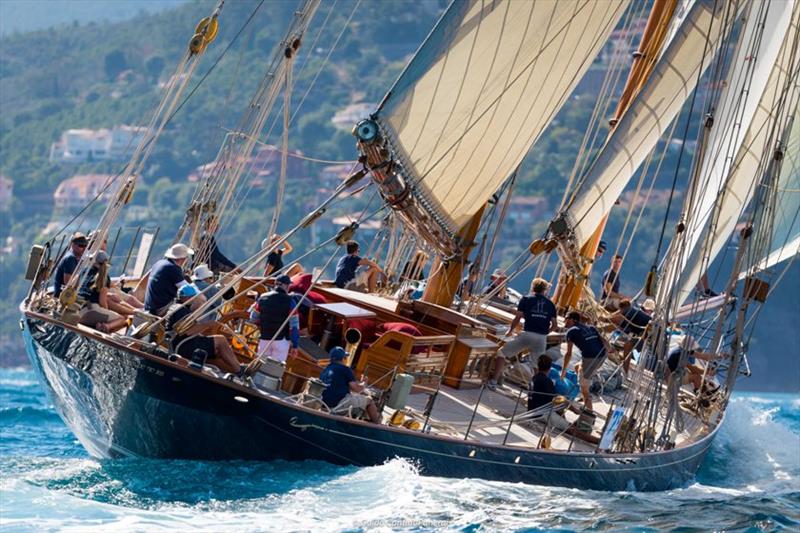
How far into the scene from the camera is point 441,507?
12.7 meters

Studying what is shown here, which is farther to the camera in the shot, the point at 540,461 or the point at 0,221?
the point at 0,221

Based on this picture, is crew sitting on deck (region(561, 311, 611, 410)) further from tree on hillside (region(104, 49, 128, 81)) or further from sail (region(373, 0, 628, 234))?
tree on hillside (region(104, 49, 128, 81))

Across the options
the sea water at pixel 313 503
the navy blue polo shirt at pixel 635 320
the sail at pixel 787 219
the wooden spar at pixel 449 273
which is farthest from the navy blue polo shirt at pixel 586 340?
the sail at pixel 787 219

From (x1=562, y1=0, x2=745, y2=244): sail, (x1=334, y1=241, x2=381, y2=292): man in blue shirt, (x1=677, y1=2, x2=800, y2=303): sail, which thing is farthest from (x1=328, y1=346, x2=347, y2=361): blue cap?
(x1=677, y1=2, x2=800, y2=303): sail

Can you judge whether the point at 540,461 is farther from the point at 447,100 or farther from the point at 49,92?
the point at 49,92

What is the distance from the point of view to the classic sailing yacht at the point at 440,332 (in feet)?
44.2

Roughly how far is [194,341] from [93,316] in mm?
1512

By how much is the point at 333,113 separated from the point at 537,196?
69.8 feet

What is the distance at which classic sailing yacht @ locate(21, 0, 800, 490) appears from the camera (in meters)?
13.5

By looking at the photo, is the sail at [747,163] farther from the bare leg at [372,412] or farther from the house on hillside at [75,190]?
the house on hillside at [75,190]

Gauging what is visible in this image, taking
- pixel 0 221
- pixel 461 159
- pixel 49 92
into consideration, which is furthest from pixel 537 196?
pixel 461 159

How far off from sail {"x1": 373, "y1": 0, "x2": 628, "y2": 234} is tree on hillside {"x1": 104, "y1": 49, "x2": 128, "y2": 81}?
116 m

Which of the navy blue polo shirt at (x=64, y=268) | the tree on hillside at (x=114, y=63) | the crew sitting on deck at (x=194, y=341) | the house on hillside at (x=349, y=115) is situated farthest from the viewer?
the tree on hillside at (x=114, y=63)

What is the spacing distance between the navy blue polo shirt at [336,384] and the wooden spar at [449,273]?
283cm
